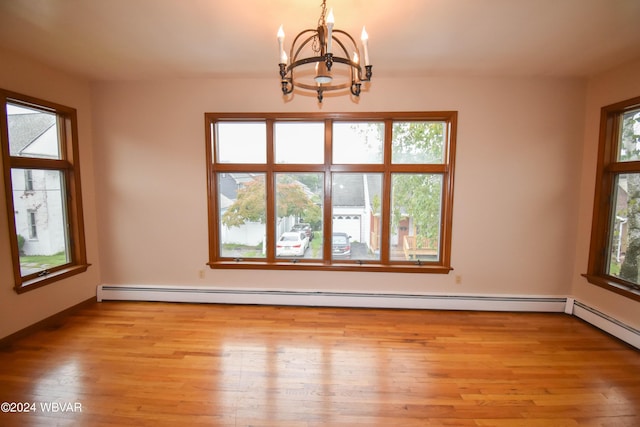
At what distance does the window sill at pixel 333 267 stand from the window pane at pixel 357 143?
4.20 feet

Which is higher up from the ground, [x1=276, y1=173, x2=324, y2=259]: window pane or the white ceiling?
the white ceiling

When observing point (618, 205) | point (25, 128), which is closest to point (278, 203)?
point (25, 128)

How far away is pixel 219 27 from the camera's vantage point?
2.26m

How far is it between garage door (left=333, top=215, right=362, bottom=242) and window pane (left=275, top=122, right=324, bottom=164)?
2.48 feet

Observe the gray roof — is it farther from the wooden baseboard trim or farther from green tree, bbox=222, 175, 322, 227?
green tree, bbox=222, 175, 322, 227

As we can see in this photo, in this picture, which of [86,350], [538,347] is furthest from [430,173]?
[86,350]

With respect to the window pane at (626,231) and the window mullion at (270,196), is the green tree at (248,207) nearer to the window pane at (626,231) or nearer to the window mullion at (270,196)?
the window mullion at (270,196)

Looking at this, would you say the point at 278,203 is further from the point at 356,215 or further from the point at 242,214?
the point at 356,215

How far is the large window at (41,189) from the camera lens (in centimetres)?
270

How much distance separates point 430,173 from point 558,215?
1551 millimetres

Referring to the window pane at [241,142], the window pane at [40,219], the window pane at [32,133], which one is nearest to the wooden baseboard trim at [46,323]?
the window pane at [40,219]

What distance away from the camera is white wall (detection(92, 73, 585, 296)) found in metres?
3.24

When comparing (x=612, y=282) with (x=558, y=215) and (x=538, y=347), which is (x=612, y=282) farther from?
(x=538, y=347)

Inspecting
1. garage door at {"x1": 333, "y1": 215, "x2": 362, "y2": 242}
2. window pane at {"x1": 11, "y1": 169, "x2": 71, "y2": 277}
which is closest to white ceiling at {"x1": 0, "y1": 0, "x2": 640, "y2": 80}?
window pane at {"x1": 11, "y1": 169, "x2": 71, "y2": 277}
